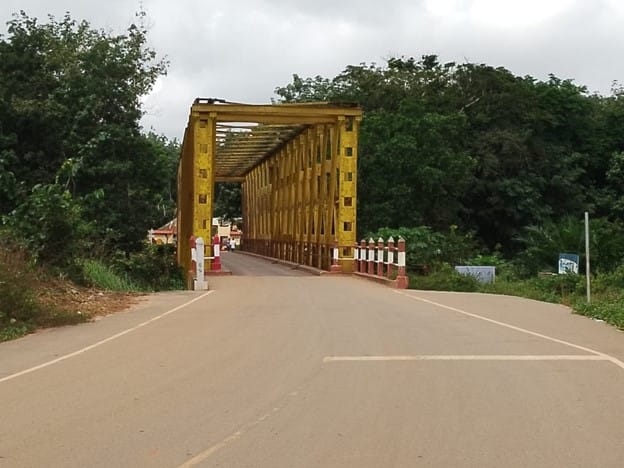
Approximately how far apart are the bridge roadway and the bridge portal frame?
13.6 metres

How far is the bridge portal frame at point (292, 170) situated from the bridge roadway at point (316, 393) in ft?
44.5

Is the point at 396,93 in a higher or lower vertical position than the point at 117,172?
higher

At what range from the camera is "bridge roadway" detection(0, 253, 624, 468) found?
19.2ft

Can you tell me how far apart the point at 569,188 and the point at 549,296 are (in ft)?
Answer: 104

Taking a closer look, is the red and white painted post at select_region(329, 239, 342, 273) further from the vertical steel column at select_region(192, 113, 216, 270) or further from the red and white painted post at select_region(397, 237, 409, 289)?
the red and white painted post at select_region(397, 237, 409, 289)

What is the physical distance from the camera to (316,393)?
777 cm

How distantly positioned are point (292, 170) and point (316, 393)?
34273 millimetres

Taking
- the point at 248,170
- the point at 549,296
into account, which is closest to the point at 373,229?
the point at 248,170

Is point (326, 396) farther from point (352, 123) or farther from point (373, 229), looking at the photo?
point (373, 229)

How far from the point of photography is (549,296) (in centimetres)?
1977

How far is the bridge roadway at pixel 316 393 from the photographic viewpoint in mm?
5863

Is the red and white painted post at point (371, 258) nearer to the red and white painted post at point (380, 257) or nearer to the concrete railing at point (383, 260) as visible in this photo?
the concrete railing at point (383, 260)

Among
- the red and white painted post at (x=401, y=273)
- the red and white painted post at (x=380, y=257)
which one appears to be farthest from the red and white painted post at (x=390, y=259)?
the red and white painted post at (x=401, y=273)

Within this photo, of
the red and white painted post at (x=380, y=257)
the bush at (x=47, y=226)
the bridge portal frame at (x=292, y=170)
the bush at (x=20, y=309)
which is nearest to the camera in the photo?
the bush at (x=20, y=309)
